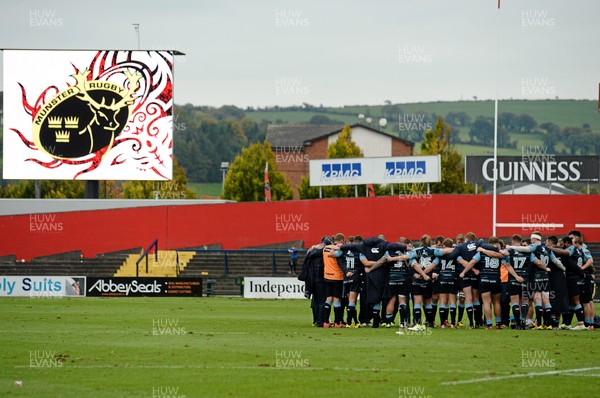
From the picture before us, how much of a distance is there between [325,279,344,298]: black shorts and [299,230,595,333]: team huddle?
2 cm

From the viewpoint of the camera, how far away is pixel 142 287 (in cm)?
4112

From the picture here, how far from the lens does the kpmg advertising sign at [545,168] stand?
193 feet

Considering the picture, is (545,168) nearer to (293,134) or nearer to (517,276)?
(517,276)

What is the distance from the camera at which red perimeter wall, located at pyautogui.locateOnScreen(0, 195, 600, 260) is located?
180ft

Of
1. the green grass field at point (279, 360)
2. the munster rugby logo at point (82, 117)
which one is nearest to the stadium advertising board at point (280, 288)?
the munster rugby logo at point (82, 117)

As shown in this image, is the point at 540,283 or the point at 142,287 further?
the point at 142,287

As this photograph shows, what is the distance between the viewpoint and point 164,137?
4725 cm

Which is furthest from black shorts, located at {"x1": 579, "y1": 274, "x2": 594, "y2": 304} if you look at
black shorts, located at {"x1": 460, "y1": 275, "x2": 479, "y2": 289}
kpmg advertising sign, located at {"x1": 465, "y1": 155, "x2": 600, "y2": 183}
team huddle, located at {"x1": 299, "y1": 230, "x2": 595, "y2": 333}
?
kpmg advertising sign, located at {"x1": 465, "y1": 155, "x2": 600, "y2": 183}

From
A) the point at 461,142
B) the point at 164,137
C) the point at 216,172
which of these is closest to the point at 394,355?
the point at 164,137

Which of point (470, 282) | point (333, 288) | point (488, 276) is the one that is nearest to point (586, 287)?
point (488, 276)

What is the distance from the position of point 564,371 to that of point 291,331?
830cm

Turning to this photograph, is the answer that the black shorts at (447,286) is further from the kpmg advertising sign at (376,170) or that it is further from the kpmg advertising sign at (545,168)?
the kpmg advertising sign at (545,168)

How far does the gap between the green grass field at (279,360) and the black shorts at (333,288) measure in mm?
1028

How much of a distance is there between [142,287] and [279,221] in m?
16.1
